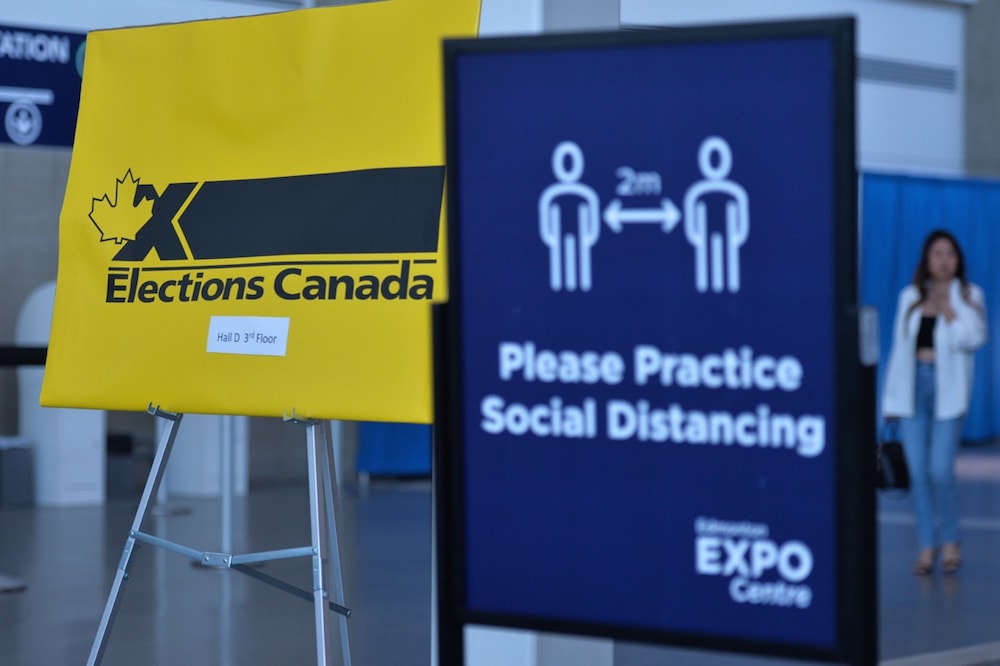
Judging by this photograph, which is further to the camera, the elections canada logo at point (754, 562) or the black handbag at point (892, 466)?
the black handbag at point (892, 466)

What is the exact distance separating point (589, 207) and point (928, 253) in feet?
15.6

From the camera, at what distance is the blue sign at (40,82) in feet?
21.0

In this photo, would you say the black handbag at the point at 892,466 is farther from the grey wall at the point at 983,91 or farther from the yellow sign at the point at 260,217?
the grey wall at the point at 983,91

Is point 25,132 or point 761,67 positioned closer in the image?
point 761,67

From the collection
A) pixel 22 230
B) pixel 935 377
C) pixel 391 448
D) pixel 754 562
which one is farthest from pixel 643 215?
pixel 391 448

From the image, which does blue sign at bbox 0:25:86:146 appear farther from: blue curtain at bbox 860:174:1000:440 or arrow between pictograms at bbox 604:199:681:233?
blue curtain at bbox 860:174:1000:440

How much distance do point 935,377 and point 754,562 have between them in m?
4.63

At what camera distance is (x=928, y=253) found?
6.30 metres

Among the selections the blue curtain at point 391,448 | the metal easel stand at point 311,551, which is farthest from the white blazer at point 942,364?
the blue curtain at point 391,448

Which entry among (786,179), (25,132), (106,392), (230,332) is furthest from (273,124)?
(25,132)

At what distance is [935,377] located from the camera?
6.19 metres

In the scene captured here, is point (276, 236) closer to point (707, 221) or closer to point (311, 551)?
point (311, 551)

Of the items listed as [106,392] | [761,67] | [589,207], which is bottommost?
[106,392]

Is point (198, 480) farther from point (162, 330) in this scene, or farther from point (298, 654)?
point (162, 330)
